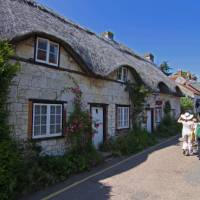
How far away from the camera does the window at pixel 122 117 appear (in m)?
14.1

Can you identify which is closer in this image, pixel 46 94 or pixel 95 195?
pixel 95 195

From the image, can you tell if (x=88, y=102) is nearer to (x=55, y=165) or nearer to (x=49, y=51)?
(x=49, y=51)

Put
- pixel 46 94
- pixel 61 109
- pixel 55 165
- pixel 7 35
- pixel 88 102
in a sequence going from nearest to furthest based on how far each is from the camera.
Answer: pixel 7 35
pixel 55 165
pixel 46 94
pixel 61 109
pixel 88 102

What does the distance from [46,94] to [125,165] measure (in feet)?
13.0

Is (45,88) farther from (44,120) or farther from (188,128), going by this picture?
(188,128)

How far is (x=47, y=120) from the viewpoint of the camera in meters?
9.09

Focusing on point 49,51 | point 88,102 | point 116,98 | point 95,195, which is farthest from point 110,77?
point 95,195

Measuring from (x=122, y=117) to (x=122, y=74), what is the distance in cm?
248

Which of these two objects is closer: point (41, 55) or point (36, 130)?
point (36, 130)

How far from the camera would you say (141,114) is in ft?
53.4

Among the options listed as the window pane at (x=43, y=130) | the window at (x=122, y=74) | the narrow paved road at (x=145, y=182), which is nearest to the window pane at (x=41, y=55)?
the window pane at (x=43, y=130)

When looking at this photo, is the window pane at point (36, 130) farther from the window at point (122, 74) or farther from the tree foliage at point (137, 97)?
the tree foliage at point (137, 97)

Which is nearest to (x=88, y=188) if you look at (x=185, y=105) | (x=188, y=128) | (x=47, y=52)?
(x=47, y=52)

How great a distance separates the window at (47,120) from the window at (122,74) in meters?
5.42
